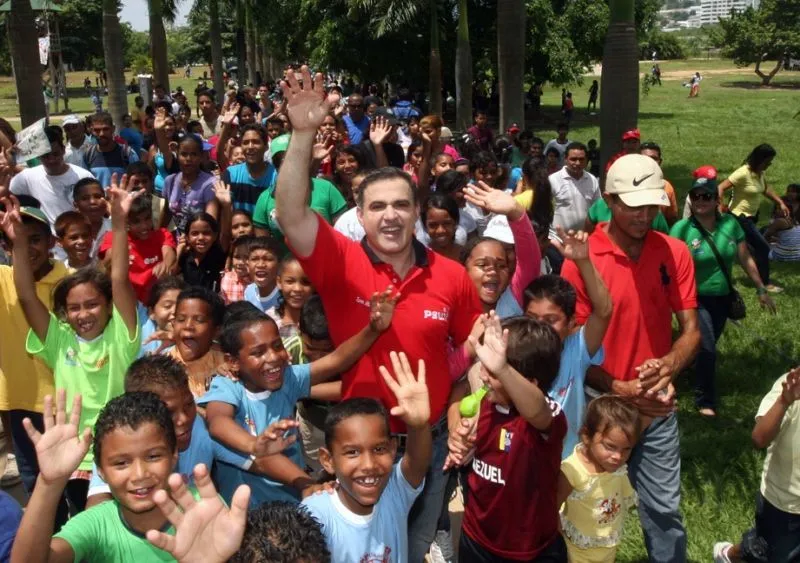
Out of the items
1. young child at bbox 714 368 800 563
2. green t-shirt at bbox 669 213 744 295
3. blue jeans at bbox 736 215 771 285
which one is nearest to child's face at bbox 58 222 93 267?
young child at bbox 714 368 800 563

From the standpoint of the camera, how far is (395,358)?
9.59 ft

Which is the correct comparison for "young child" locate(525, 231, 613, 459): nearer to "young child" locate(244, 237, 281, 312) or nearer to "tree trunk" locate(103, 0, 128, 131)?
"young child" locate(244, 237, 281, 312)

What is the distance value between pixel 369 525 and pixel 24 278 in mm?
2172

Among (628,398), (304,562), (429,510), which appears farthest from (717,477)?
(304,562)

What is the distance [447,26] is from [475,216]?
75.8 ft

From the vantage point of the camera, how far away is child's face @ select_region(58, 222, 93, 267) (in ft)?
16.2

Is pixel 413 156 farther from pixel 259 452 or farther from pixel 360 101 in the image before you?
pixel 259 452

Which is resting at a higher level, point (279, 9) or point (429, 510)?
point (279, 9)

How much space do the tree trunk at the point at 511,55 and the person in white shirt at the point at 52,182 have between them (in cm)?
765

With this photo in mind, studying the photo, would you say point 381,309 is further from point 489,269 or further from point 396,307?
point 489,269

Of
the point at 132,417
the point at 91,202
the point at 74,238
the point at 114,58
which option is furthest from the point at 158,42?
the point at 132,417

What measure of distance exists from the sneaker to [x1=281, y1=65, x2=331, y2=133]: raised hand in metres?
3.16

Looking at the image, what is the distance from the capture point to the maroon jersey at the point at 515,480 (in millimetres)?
3090

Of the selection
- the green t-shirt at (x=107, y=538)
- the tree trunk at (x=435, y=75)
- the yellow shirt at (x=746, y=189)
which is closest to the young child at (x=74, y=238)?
the green t-shirt at (x=107, y=538)
